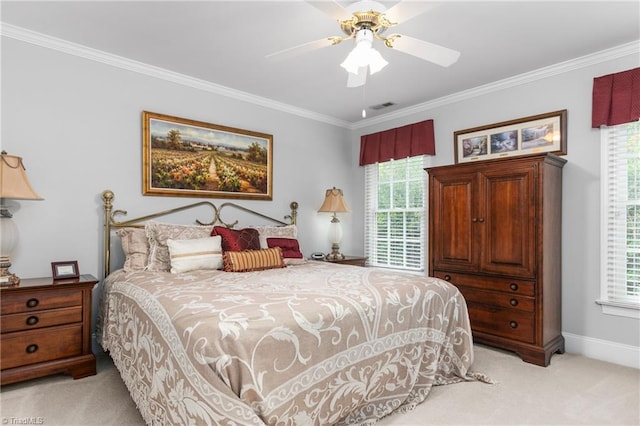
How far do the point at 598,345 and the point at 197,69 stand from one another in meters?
4.36

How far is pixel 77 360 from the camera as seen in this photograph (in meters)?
2.63

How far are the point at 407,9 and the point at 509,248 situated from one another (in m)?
2.25

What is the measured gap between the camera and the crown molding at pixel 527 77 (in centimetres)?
303

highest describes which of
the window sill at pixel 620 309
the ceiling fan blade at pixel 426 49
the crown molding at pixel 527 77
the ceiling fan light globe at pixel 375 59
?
the crown molding at pixel 527 77

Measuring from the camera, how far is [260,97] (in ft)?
13.9

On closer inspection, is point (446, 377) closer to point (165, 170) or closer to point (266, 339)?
point (266, 339)

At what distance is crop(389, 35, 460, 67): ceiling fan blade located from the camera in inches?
85.2

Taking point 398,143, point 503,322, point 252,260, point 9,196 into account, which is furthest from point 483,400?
point 9,196

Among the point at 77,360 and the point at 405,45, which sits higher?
the point at 405,45

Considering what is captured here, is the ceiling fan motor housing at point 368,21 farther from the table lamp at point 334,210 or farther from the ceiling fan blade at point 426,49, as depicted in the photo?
the table lamp at point 334,210

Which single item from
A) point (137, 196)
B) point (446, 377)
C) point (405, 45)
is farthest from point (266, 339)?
point (137, 196)

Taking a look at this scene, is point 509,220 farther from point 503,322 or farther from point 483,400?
point 483,400

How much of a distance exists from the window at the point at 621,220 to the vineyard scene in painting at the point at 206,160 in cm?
333

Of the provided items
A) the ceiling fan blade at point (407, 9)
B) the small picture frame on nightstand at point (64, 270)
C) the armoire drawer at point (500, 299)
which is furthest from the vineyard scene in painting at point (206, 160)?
the armoire drawer at point (500, 299)
